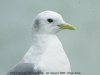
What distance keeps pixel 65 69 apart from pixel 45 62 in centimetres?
9

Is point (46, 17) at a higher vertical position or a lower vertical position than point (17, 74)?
higher

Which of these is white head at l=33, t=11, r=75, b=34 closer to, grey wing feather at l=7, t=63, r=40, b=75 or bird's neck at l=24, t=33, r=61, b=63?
bird's neck at l=24, t=33, r=61, b=63

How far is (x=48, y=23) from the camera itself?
9.11ft

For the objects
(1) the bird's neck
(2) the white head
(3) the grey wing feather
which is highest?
(2) the white head

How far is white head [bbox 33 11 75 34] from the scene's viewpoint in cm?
276

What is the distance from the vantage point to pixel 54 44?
2.78m

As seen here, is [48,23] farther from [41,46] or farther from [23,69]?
[23,69]

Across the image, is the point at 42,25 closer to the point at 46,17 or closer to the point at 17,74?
the point at 46,17

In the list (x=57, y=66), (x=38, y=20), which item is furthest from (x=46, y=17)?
(x=57, y=66)

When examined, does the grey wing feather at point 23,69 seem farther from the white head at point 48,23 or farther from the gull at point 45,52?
the white head at point 48,23

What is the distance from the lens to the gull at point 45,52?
272 centimetres

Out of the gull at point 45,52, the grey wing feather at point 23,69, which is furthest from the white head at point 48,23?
the grey wing feather at point 23,69

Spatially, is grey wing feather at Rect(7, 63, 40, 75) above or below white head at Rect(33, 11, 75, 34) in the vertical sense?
below

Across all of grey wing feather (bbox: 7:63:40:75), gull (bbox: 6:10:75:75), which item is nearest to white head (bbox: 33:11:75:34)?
gull (bbox: 6:10:75:75)
